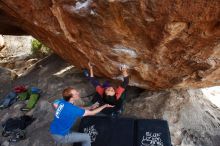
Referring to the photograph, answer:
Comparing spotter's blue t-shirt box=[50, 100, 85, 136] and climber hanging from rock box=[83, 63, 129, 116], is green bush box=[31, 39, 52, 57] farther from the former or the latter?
spotter's blue t-shirt box=[50, 100, 85, 136]

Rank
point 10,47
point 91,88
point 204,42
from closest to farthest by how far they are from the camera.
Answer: point 204,42
point 91,88
point 10,47

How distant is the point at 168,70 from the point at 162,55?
0.53 m

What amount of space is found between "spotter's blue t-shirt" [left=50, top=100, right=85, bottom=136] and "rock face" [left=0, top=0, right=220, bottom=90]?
144 cm

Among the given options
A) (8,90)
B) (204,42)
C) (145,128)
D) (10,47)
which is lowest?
(145,128)

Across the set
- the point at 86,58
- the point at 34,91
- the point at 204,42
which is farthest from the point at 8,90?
the point at 204,42

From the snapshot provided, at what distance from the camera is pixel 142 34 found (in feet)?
16.5

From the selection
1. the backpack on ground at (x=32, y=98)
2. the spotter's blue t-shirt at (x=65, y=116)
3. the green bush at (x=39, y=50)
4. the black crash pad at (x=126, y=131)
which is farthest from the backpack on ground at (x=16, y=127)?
the green bush at (x=39, y=50)

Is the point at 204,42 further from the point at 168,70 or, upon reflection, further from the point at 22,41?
the point at 22,41

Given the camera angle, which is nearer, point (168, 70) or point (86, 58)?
point (168, 70)

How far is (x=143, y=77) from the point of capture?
6.22 metres

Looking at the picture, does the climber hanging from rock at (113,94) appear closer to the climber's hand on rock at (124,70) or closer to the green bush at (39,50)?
the climber's hand on rock at (124,70)

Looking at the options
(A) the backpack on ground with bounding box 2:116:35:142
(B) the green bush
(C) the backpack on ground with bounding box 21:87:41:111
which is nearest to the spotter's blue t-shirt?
(A) the backpack on ground with bounding box 2:116:35:142

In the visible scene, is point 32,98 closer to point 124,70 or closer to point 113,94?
point 113,94

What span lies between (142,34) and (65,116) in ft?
6.06
